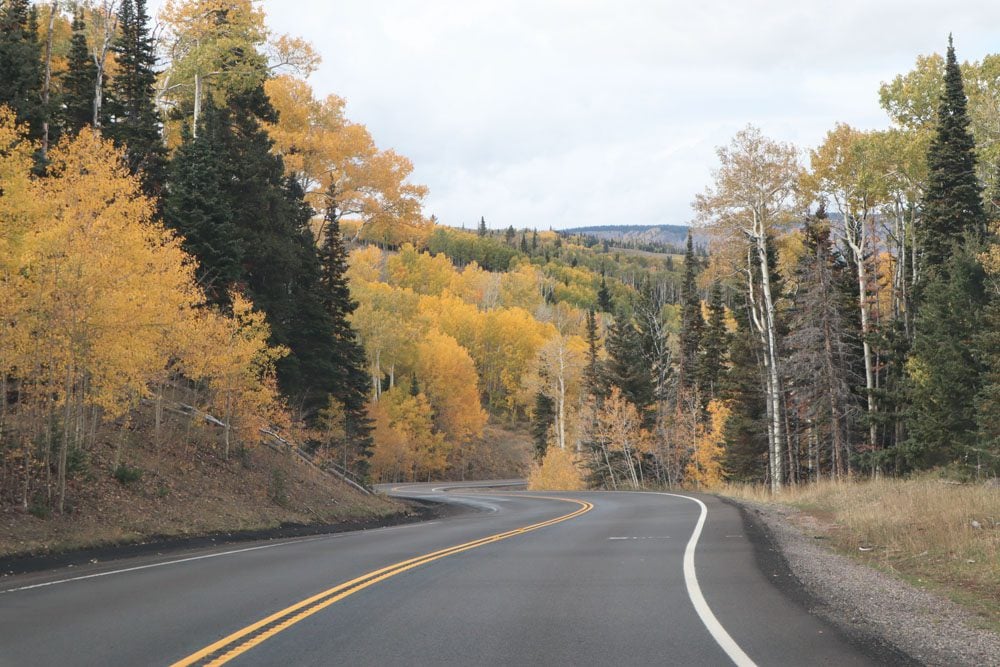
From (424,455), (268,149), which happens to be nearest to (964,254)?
(268,149)

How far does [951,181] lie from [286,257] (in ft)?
88.0

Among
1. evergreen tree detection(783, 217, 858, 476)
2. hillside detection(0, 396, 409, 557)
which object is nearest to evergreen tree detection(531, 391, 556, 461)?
evergreen tree detection(783, 217, 858, 476)

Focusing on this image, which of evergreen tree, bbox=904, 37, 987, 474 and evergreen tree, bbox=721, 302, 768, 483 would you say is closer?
evergreen tree, bbox=904, 37, 987, 474

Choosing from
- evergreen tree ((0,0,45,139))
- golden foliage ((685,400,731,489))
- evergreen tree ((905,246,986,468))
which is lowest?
golden foliage ((685,400,731,489))

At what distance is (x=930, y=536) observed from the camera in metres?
13.5

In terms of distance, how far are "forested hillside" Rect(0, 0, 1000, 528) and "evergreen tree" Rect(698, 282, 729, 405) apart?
430 cm

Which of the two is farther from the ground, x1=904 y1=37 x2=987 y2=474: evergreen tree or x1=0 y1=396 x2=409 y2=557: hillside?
x1=904 y1=37 x2=987 y2=474: evergreen tree

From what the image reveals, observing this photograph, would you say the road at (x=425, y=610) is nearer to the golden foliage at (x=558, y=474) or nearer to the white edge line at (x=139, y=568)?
the white edge line at (x=139, y=568)

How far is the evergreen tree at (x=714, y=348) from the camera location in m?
57.7

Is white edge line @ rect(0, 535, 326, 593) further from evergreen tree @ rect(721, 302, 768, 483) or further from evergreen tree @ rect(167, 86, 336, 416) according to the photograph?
evergreen tree @ rect(721, 302, 768, 483)

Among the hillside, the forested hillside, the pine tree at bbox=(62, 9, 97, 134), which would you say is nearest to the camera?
the hillside

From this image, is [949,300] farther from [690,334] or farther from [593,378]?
[593,378]

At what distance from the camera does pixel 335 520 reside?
28609 mm

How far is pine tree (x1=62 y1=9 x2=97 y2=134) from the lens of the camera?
35719 millimetres
